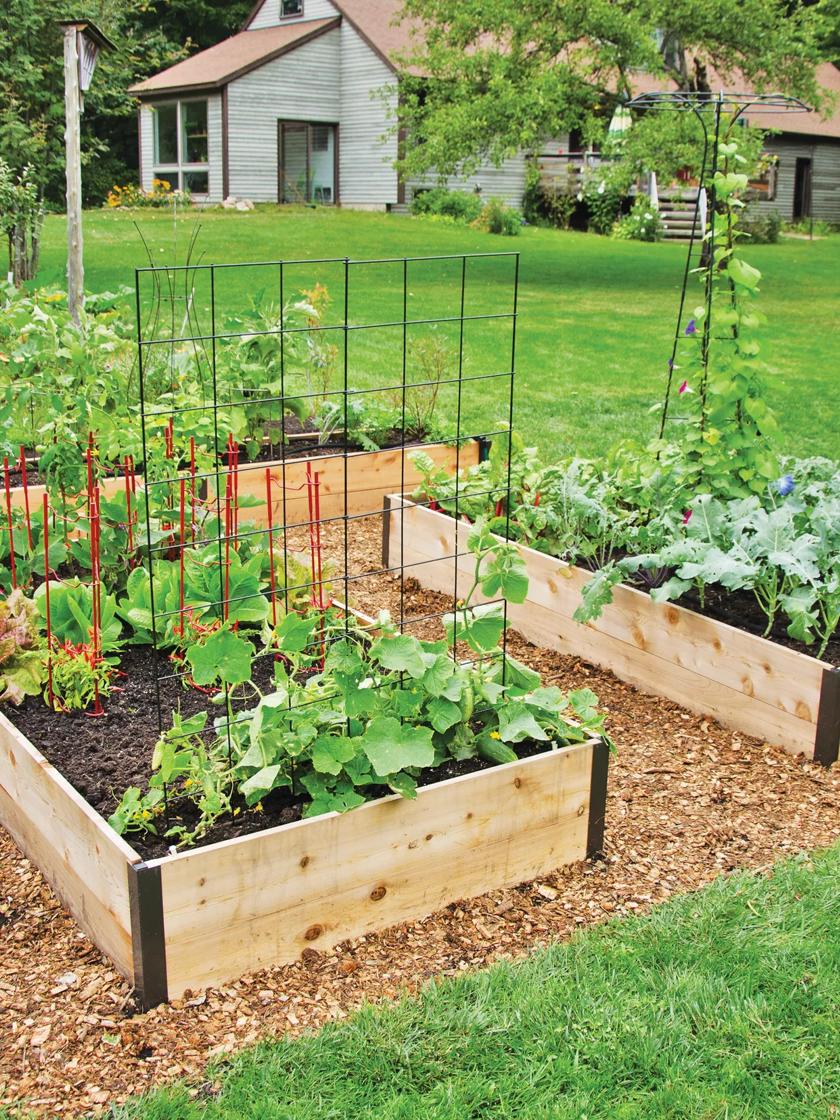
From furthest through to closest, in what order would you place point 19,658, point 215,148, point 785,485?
point 215,148
point 785,485
point 19,658

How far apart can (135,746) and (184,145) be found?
23.9 m

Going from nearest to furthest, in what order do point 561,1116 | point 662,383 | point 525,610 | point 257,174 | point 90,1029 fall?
point 561,1116, point 90,1029, point 525,610, point 662,383, point 257,174

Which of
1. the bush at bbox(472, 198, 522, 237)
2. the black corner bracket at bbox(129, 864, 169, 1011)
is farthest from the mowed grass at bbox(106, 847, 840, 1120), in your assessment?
the bush at bbox(472, 198, 522, 237)

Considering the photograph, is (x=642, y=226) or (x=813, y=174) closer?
(x=642, y=226)

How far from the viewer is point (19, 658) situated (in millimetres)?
3354

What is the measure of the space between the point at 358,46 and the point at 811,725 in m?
22.9

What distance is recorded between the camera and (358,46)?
2388 centimetres

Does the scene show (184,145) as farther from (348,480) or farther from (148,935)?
(148,935)

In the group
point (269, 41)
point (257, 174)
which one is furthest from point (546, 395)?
point (269, 41)

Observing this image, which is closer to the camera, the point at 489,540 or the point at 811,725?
the point at 489,540

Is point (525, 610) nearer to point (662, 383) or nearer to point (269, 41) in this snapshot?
point (662, 383)

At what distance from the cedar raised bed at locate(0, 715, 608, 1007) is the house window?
75.7 ft

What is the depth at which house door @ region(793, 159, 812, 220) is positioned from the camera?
28578 mm

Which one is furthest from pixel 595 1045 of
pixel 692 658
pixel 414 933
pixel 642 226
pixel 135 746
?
pixel 642 226
